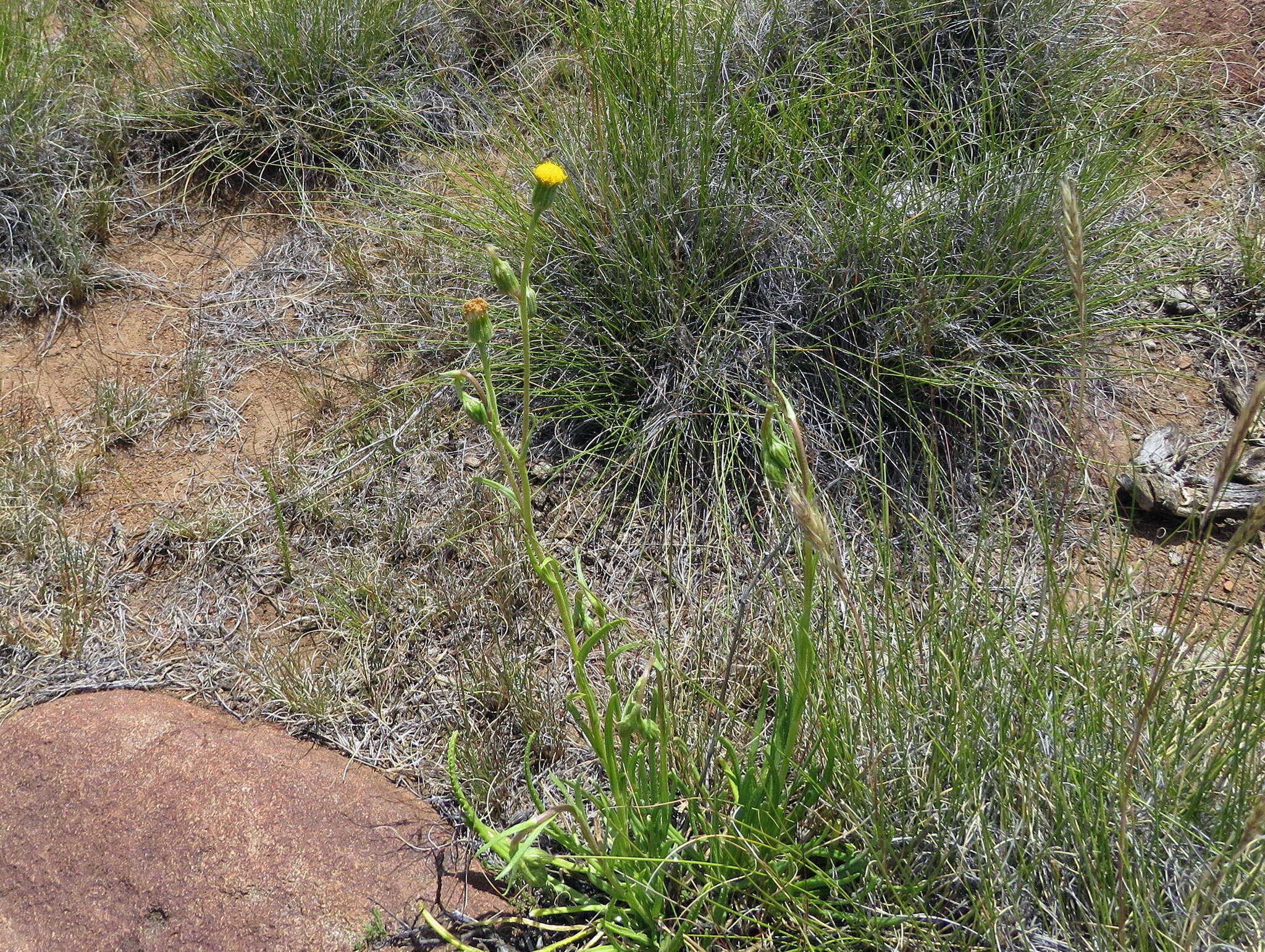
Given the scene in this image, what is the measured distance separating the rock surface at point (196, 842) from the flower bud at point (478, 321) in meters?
1.14

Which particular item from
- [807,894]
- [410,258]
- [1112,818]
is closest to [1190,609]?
[1112,818]

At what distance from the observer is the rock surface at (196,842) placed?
5.87 feet

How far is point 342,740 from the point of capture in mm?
2146

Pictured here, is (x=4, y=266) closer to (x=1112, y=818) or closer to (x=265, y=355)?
(x=265, y=355)

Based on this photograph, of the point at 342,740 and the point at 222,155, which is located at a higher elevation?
the point at 222,155

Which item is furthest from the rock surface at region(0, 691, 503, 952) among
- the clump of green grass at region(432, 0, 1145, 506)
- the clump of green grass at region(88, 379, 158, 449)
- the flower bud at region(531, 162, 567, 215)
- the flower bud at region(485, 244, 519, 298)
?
the flower bud at region(531, 162, 567, 215)

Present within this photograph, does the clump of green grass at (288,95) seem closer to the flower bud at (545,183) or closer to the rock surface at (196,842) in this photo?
the rock surface at (196,842)

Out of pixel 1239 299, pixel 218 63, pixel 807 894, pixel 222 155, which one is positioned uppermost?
pixel 218 63

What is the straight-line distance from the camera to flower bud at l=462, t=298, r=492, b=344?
51.9 inches

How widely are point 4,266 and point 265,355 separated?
3.29 feet

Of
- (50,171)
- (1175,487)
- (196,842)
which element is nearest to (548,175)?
(196,842)

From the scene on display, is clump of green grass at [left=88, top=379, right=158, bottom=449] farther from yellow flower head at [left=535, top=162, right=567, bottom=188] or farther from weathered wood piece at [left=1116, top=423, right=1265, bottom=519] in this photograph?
weathered wood piece at [left=1116, top=423, right=1265, bottom=519]

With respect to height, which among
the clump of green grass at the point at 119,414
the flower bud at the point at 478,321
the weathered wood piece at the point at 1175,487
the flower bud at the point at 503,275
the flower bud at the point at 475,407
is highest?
the flower bud at the point at 503,275

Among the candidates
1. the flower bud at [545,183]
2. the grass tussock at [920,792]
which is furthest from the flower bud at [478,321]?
the flower bud at [545,183]
